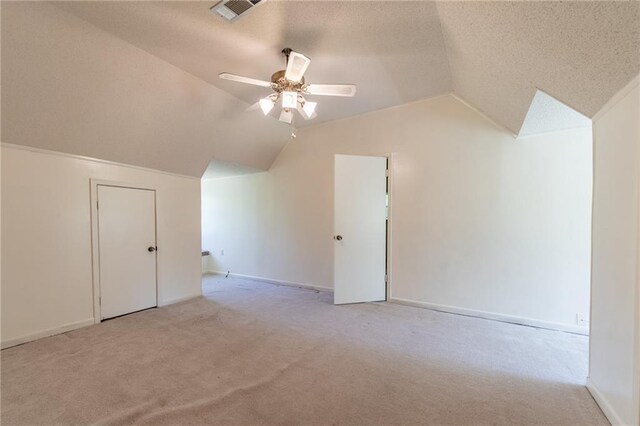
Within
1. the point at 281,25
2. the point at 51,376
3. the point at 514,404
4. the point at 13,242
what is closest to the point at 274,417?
the point at 514,404

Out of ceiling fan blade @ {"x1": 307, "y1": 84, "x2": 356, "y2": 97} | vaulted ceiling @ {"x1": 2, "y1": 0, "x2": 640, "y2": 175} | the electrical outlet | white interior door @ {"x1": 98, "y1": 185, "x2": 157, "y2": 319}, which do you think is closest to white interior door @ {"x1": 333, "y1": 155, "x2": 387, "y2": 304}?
vaulted ceiling @ {"x1": 2, "y1": 0, "x2": 640, "y2": 175}

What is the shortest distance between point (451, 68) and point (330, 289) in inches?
134

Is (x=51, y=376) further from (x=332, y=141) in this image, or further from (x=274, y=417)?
(x=332, y=141)

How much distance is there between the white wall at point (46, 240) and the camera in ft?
8.25

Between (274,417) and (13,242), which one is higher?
(13,242)

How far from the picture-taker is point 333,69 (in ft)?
9.11

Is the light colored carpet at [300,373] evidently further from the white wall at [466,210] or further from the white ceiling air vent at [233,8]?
the white ceiling air vent at [233,8]

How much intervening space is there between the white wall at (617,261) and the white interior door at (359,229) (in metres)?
2.25

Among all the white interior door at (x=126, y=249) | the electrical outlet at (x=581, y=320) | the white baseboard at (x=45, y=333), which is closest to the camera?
the white baseboard at (x=45, y=333)

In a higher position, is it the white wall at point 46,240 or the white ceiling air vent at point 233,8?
the white ceiling air vent at point 233,8

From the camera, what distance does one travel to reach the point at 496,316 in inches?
125

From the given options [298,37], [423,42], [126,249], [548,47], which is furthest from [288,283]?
[548,47]

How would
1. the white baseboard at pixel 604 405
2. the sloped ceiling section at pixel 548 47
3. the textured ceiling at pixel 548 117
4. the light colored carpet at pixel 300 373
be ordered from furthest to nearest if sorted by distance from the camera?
the textured ceiling at pixel 548 117, the light colored carpet at pixel 300 373, the white baseboard at pixel 604 405, the sloped ceiling section at pixel 548 47

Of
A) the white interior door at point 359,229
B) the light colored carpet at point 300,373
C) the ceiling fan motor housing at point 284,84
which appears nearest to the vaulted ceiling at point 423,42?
the ceiling fan motor housing at point 284,84
